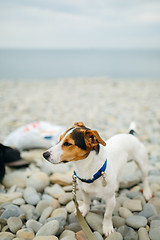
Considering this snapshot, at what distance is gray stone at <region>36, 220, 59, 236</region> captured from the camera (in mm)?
2516

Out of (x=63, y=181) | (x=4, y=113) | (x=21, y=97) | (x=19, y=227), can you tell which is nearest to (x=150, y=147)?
(x=63, y=181)

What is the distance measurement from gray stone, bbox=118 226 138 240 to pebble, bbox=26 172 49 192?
129 centimetres

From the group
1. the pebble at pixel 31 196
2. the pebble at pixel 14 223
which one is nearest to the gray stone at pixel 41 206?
the pebble at pixel 31 196

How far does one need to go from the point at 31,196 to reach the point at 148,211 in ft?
5.01

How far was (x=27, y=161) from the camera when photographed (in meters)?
4.14

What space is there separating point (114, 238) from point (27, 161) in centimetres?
215

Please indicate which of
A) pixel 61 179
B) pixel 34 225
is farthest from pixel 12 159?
pixel 34 225

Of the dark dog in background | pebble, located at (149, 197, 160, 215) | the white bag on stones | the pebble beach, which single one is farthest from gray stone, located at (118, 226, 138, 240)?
the white bag on stones

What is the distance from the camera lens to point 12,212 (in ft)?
9.32

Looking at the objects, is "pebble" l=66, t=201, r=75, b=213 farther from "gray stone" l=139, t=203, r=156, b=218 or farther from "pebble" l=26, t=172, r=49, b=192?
"gray stone" l=139, t=203, r=156, b=218

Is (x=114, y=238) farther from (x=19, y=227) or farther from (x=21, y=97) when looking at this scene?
(x=21, y=97)

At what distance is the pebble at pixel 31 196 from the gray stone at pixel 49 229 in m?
0.60

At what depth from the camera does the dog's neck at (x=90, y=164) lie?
7.55 ft

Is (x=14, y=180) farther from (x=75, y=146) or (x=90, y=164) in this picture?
(x=75, y=146)
